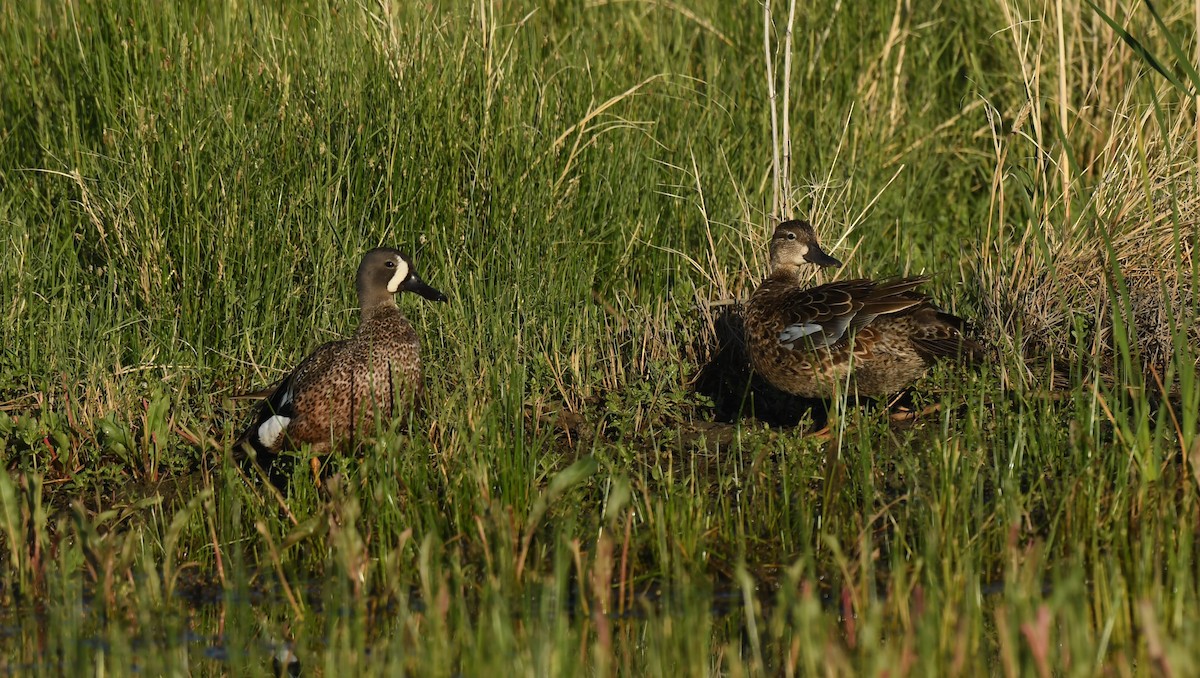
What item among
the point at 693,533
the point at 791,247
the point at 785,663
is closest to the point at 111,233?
the point at 791,247

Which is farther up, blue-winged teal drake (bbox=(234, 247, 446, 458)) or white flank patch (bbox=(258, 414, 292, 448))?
blue-winged teal drake (bbox=(234, 247, 446, 458))

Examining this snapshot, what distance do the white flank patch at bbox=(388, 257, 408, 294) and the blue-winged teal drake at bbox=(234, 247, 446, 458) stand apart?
0.37 feet

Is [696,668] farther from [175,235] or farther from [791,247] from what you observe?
[175,235]

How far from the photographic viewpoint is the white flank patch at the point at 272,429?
5.65 m

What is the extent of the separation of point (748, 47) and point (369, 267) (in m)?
3.14

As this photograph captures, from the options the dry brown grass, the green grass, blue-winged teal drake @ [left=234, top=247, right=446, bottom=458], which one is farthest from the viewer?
the dry brown grass

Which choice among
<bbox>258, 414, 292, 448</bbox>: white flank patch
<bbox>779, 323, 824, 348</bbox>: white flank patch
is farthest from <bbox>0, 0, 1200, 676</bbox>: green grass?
<bbox>779, 323, 824, 348</bbox>: white flank patch

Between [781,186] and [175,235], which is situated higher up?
[781,186]

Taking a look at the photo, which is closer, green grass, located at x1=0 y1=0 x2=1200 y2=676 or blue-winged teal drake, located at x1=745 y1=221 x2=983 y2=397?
green grass, located at x1=0 y1=0 x2=1200 y2=676

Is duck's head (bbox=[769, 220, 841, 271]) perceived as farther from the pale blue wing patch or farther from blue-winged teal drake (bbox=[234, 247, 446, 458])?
blue-winged teal drake (bbox=[234, 247, 446, 458])

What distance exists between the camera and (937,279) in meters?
7.16

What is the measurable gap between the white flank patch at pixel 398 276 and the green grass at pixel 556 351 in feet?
1.16

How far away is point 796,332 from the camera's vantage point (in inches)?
233

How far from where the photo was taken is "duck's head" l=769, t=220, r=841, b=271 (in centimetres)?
644
